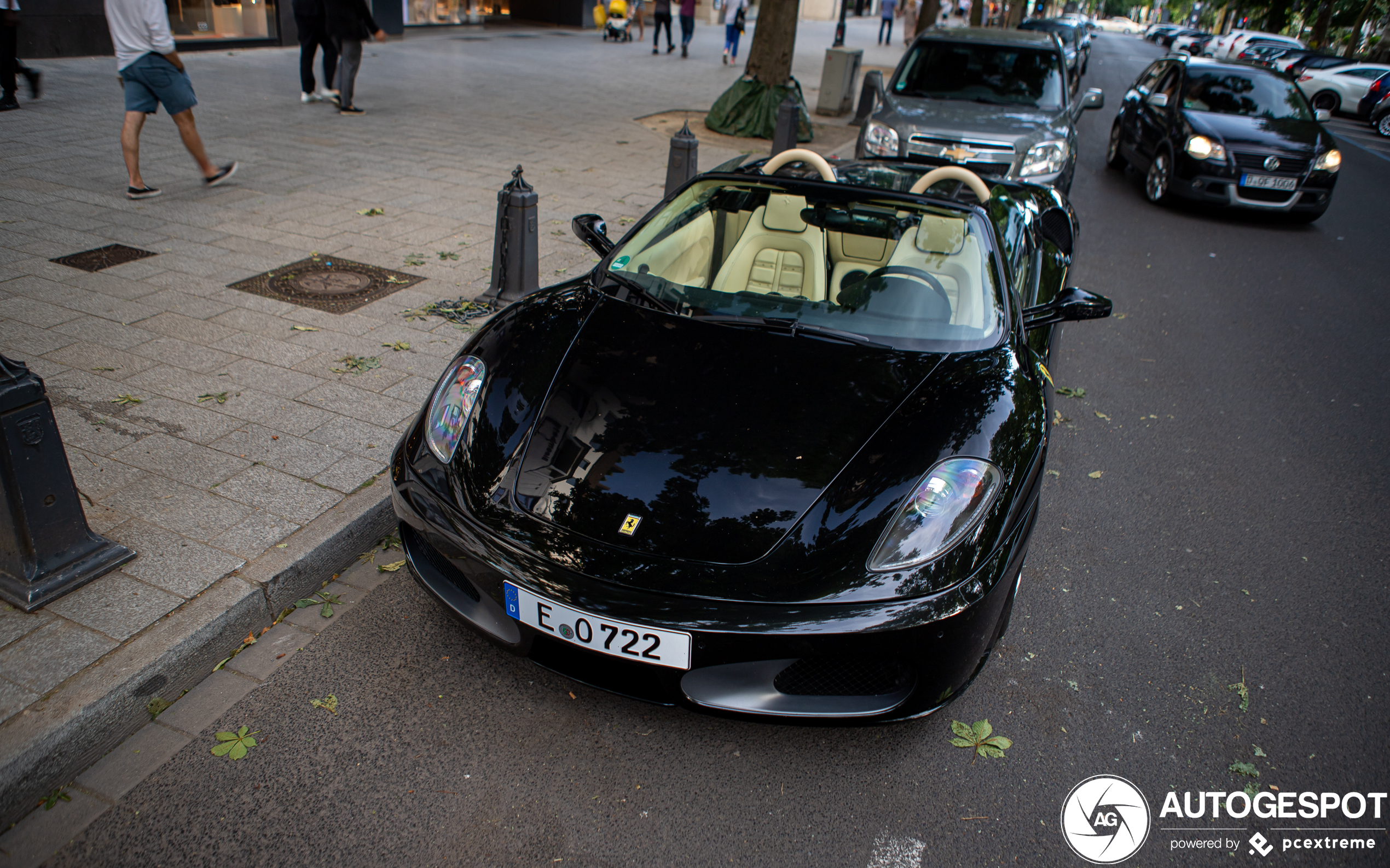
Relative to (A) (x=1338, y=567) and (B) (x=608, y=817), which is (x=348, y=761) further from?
(A) (x=1338, y=567)

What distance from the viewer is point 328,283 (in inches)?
209

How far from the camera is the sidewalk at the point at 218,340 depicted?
2439 mm

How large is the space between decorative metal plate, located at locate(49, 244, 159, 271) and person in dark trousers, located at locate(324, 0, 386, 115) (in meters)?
5.62

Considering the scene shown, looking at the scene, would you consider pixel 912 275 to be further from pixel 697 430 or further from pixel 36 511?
pixel 36 511

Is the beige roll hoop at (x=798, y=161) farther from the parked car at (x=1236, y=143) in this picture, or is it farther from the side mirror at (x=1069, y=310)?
the parked car at (x=1236, y=143)

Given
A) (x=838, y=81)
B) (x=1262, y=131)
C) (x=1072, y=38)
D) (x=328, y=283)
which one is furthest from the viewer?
(x=1072, y=38)

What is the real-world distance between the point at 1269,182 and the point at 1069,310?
7.62m

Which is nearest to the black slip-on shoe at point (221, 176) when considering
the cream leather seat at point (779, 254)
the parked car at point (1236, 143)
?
the cream leather seat at point (779, 254)

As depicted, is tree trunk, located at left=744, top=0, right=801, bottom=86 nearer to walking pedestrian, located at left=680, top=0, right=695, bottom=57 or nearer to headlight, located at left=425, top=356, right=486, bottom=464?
walking pedestrian, located at left=680, top=0, right=695, bottom=57

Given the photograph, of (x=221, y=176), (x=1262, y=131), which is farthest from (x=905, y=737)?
(x=1262, y=131)

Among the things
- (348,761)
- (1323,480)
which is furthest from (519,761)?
(1323,480)

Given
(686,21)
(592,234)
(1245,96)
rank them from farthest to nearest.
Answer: (686,21) < (1245,96) < (592,234)

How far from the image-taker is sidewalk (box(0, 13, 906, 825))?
2439 millimetres

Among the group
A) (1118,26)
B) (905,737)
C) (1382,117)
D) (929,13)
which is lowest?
(905,737)
